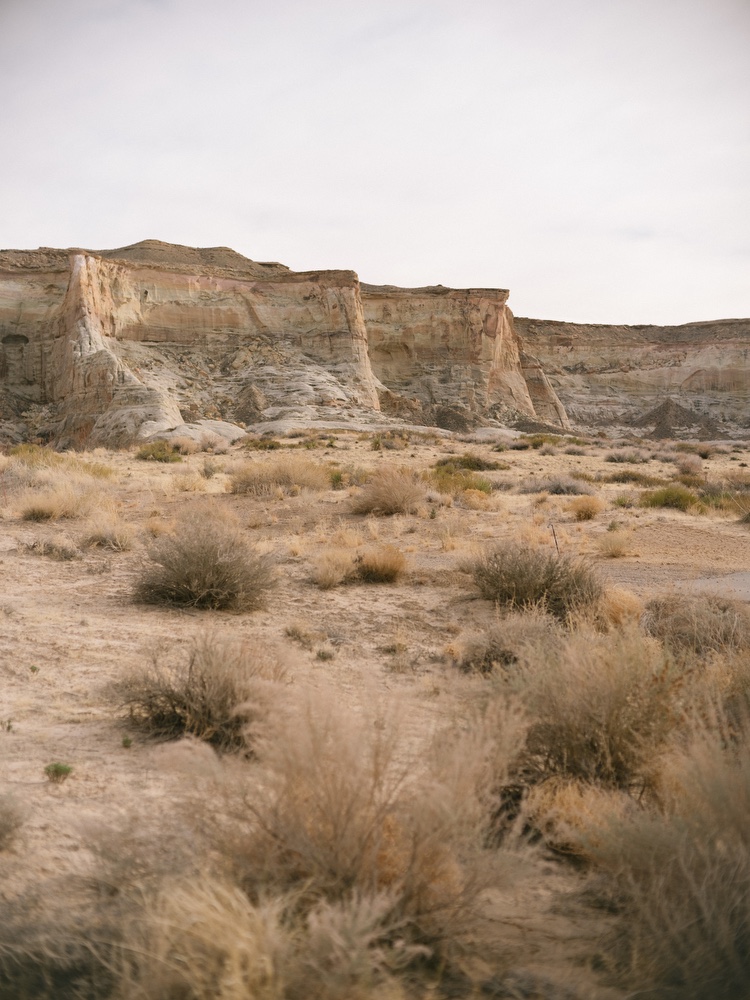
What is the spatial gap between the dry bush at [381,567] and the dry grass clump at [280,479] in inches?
274

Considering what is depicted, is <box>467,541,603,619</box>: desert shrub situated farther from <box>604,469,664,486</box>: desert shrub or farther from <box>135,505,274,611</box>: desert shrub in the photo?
<box>604,469,664,486</box>: desert shrub

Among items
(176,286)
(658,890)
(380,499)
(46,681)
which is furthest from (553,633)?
(176,286)

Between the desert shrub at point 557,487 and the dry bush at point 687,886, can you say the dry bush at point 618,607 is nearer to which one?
the dry bush at point 687,886

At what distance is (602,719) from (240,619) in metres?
3.78

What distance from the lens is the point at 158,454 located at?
22719mm

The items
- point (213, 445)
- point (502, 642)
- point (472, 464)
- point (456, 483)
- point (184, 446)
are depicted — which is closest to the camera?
point (502, 642)

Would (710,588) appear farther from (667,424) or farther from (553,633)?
(667,424)

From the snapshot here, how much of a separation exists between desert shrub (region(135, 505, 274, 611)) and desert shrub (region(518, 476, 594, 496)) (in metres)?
10.3

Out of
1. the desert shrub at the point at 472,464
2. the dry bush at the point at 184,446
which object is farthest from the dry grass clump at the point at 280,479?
the dry bush at the point at 184,446

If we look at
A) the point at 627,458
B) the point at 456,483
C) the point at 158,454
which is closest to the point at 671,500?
the point at 456,483

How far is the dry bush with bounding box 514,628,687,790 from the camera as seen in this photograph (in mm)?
3195

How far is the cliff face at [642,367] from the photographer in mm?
64188

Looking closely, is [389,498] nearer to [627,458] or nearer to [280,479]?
[280,479]

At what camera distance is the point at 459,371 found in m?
52.6
